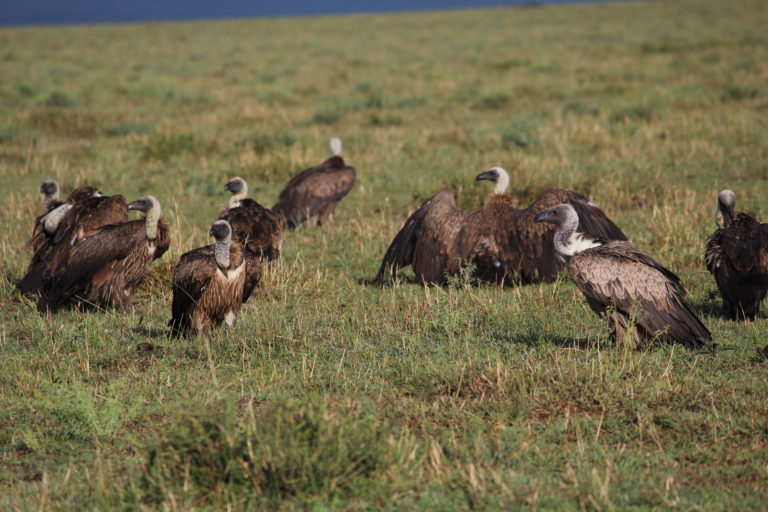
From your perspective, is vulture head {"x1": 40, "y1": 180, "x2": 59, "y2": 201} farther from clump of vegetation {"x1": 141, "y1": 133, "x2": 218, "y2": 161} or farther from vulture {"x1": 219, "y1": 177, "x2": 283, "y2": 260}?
clump of vegetation {"x1": 141, "y1": 133, "x2": 218, "y2": 161}

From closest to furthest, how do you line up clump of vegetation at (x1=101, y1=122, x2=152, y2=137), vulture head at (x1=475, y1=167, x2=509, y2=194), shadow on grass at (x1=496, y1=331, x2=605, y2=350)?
shadow on grass at (x1=496, y1=331, x2=605, y2=350) < vulture head at (x1=475, y1=167, x2=509, y2=194) < clump of vegetation at (x1=101, y1=122, x2=152, y2=137)

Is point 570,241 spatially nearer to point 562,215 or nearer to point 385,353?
point 562,215

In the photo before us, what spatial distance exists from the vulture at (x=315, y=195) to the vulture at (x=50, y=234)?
9.35 feet

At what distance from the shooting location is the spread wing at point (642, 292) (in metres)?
5.81

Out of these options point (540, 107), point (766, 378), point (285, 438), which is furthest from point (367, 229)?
point (540, 107)

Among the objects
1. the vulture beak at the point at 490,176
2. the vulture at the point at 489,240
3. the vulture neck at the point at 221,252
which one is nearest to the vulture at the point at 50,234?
the vulture neck at the point at 221,252

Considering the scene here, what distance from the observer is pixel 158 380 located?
553 centimetres

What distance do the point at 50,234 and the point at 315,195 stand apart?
3540 mm

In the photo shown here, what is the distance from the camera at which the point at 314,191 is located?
35.4 feet

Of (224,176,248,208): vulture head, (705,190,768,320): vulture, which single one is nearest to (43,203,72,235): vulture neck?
(224,176,248,208): vulture head

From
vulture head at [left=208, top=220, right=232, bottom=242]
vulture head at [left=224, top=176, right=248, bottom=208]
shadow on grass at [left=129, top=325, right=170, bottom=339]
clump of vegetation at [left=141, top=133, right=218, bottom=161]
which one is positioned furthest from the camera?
clump of vegetation at [left=141, top=133, right=218, bottom=161]

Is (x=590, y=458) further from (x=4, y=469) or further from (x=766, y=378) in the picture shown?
(x=4, y=469)

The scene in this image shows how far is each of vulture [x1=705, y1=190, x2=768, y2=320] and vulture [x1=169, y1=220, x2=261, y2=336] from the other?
12.1ft

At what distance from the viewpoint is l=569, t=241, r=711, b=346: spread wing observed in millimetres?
5812
